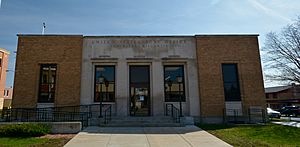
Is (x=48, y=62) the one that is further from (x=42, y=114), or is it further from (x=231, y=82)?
(x=231, y=82)

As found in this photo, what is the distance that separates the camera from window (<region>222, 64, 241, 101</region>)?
17000 millimetres

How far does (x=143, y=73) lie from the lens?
17703mm

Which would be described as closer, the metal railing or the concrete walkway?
the concrete walkway

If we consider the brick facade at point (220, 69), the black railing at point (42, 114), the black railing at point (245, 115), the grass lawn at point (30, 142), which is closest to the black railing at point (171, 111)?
the brick facade at point (220, 69)

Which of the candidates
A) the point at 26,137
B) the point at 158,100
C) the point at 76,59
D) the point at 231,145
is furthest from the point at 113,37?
the point at 231,145

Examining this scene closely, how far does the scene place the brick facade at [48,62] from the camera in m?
16.4

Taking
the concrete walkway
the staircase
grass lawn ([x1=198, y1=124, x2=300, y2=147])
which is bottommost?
grass lawn ([x1=198, y1=124, x2=300, y2=147])

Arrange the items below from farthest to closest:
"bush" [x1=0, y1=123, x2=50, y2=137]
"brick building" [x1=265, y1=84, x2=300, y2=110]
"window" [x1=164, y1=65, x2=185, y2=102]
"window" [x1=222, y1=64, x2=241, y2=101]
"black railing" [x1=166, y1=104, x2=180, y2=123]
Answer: "brick building" [x1=265, y1=84, x2=300, y2=110] < "window" [x1=164, y1=65, x2=185, y2=102] < "window" [x1=222, y1=64, x2=241, y2=101] < "black railing" [x1=166, y1=104, x2=180, y2=123] < "bush" [x1=0, y1=123, x2=50, y2=137]

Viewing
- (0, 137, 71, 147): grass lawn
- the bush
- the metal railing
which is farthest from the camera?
the metal railing

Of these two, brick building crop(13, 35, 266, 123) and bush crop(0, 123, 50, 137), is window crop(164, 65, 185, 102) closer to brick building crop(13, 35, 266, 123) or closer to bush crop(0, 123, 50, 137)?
brick building crop(13, 35, 266, 123)

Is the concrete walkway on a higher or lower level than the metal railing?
lower

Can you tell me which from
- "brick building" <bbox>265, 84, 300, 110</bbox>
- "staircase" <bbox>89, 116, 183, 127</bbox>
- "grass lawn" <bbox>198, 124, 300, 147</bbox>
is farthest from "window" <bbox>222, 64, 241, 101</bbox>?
"brick building" <bbox>265, 84, 300, 110</bbox>

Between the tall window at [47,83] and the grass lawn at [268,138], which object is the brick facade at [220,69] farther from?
the tall window at [47,83]

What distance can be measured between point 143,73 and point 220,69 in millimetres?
5900
